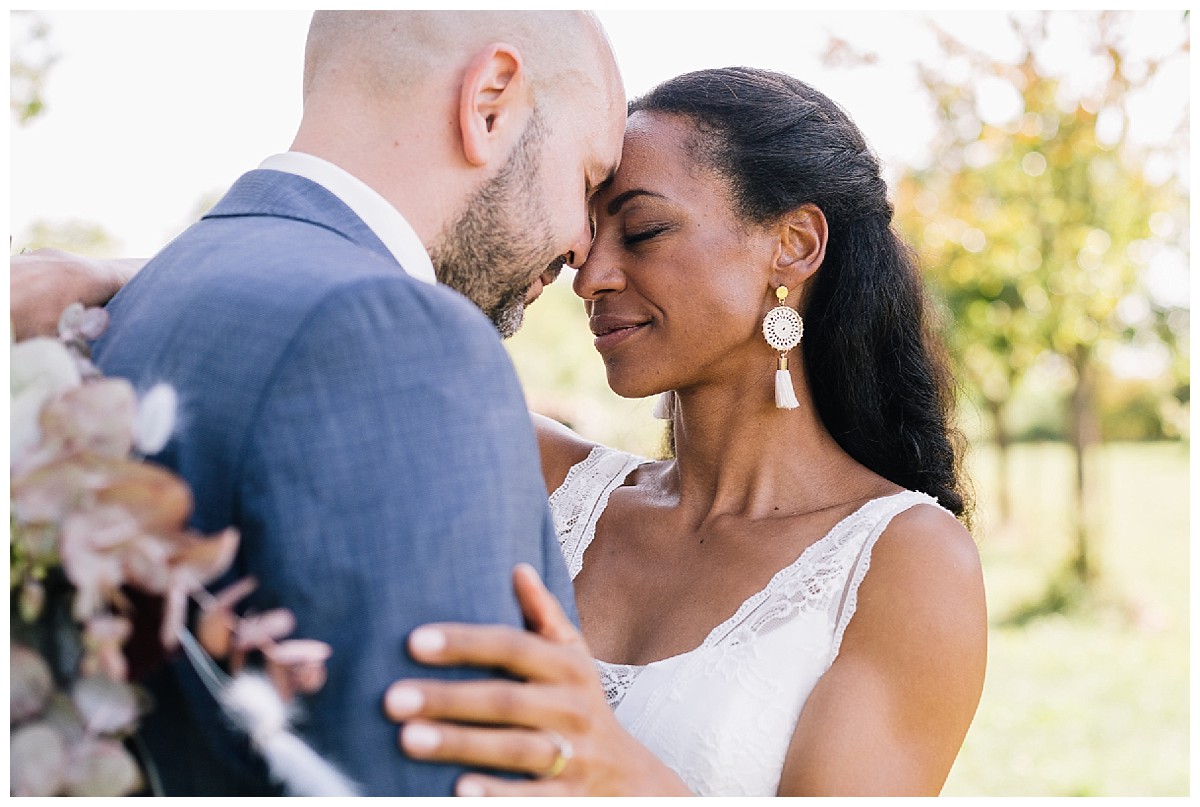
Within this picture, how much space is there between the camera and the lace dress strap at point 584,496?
115 inches

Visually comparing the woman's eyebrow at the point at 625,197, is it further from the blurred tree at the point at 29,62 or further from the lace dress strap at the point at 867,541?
the blurred tree at the point at 29,62

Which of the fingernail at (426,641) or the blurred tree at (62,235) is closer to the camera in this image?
the fingernail at (426,641)

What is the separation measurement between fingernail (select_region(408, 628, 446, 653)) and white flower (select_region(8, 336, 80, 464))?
42 cm

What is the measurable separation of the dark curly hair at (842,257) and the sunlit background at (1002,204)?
17 cm

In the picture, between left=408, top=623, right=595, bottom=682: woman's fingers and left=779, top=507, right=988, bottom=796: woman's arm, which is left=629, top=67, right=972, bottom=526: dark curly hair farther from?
left=408, top=623, right=595, bottom=682: woman's fingers

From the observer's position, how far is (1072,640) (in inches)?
330

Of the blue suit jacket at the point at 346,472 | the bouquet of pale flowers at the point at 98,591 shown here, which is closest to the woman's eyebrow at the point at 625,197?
the blue suit jacket at the point at 346,472

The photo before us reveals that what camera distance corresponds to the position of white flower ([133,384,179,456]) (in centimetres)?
114

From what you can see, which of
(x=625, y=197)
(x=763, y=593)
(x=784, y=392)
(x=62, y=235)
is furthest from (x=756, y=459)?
(x=62, y=235)

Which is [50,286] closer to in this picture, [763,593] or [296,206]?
[296,206]

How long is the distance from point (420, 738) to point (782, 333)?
69.0 inches

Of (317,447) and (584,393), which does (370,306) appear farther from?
(584,393)

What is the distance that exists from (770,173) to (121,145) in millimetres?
2596

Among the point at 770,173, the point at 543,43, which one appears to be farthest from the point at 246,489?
the point at 770,173
